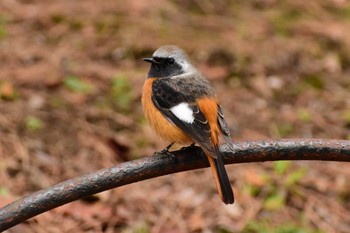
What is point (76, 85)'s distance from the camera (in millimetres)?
6555

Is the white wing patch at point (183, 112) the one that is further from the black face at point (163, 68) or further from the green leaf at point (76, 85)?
the green leaf at point (76, 85)

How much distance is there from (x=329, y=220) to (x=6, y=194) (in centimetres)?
253

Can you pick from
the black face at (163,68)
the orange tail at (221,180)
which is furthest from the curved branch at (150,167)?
the black face at (163,68)

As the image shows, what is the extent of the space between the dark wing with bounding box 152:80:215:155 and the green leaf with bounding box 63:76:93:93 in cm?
236

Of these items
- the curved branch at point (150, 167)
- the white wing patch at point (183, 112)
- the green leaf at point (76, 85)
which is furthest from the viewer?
the green leaf at point (76, 85)

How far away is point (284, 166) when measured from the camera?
5512 millimetres

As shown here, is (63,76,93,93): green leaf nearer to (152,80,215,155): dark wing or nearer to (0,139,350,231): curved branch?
(152,80,215,155): dark wing

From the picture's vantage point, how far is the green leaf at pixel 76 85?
257 inches

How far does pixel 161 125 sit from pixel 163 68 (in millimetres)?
653

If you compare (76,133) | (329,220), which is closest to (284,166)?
(329,220)

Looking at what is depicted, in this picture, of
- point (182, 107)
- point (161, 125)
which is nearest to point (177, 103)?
point (182, 107)

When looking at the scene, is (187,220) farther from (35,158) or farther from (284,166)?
(35,158)

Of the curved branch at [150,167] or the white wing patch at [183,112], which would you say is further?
the white wing patch at [183,112]

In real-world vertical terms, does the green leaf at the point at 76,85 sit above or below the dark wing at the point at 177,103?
below
